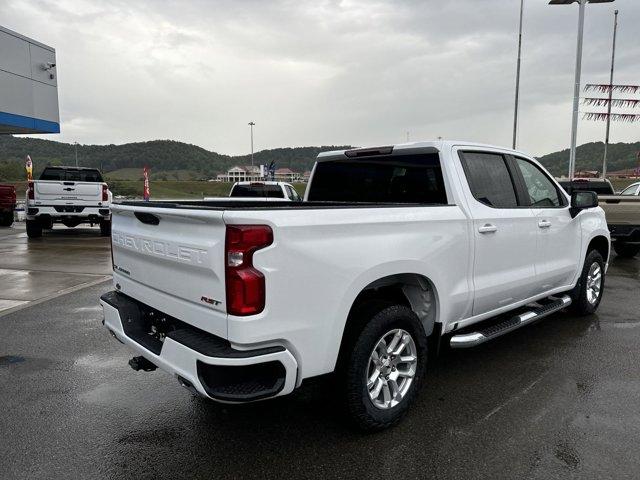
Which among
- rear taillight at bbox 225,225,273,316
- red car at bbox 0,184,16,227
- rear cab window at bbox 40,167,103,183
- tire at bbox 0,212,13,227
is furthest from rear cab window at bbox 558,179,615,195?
tire at bbox 0,212,13,227

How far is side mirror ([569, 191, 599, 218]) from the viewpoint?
486cm

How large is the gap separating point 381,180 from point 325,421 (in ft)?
6.93

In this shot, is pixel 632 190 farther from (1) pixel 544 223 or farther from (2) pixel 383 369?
(2) pixel 383 369

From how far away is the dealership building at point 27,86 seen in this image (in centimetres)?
1543

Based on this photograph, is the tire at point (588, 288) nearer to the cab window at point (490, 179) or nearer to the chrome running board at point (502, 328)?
the chrome running board at point (502, 328)

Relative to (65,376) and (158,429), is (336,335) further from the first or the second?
(65,376)

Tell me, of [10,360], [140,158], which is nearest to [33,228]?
[10,360]

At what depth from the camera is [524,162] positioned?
4.66m

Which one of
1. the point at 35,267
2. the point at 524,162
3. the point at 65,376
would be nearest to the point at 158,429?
the point at 65,376

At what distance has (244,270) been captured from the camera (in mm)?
2373

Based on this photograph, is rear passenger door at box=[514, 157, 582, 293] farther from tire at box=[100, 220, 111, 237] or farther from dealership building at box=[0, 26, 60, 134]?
dealership building at box=[0, 26, 60, 134]

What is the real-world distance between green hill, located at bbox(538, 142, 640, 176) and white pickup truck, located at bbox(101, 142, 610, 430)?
45.8 meters

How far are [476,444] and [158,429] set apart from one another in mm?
1988

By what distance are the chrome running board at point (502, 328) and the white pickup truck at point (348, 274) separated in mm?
15
